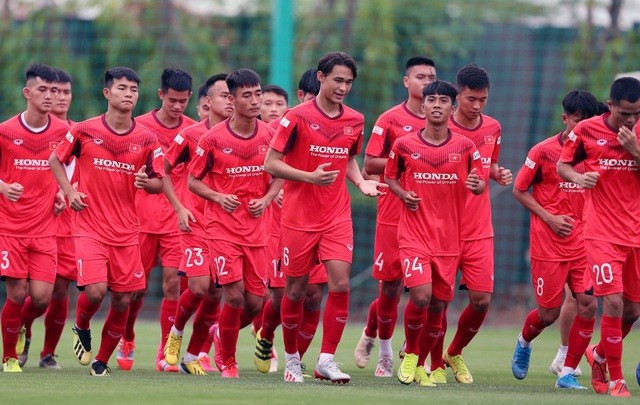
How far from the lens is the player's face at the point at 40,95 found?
11859 millimetres

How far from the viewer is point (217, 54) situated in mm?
21594

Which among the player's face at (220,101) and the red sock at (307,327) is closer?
the red sock at (307,327)

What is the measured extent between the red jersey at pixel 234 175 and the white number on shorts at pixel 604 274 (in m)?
2.84

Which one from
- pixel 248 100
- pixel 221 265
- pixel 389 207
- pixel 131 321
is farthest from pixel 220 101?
pixel 131 321

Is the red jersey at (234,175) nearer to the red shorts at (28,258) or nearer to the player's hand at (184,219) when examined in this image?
the player's hand at (184,219)

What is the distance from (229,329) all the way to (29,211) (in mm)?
2010

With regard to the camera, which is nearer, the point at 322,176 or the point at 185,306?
the point at 322,176

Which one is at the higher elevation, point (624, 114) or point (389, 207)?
point (624, 114)

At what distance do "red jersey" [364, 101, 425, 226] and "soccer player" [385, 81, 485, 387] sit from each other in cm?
91

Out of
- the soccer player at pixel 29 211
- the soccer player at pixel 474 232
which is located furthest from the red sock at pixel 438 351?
the soccer player at pixel 29 211

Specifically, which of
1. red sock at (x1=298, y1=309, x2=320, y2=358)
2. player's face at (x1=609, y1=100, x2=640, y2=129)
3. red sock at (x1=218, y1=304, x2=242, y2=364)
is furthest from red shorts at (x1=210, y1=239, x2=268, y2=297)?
player's face at (x1=609, y1=100, x2=640, y2=129)

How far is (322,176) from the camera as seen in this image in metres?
10.2

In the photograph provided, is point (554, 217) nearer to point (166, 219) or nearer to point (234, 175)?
point (234, 175)

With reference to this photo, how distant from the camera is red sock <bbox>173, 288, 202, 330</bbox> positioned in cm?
1202
